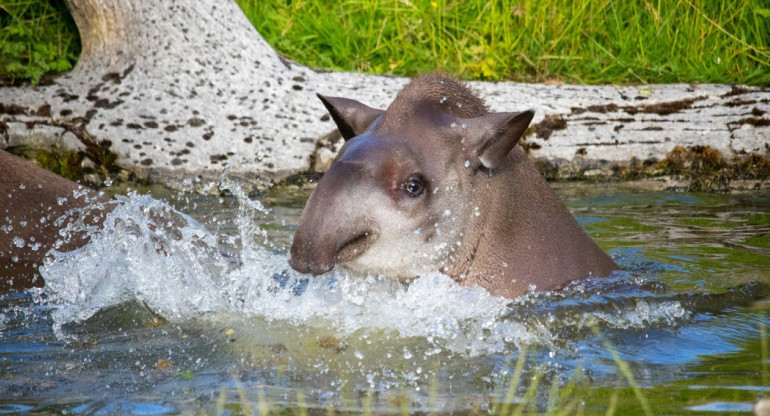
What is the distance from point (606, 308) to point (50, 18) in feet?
22.6

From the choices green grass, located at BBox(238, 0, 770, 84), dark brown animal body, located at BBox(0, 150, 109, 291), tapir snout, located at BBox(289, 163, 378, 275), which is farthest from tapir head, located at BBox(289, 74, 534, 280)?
green grass, located at BBox(238, 0, 770, 84)

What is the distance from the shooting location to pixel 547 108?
8.48 metres

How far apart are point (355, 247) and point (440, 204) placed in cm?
48

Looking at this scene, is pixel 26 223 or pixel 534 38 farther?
pixel 534 38

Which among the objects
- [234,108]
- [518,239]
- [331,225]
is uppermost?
[331,225]

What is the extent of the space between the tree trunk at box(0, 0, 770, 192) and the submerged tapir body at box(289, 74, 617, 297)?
3.62 meters

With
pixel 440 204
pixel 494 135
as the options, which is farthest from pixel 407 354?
pixel 494 135

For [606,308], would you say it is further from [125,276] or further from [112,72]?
[112,72]

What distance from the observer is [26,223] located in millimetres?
4832

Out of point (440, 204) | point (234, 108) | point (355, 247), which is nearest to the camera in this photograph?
point (355, 247)

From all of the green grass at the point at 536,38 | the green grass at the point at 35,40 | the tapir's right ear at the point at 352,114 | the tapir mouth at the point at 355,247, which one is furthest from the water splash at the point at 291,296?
the green grass at the point at 536,38

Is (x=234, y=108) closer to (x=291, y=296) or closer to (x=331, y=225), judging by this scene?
(x=291, y=296)

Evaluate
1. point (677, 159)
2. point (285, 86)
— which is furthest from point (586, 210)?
point (285, 86)

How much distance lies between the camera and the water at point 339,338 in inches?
143
